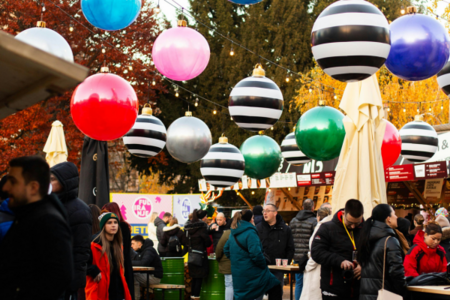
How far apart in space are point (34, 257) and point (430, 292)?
4297 millimetres

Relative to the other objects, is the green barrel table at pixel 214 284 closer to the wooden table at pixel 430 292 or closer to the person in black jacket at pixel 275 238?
the person in black jacket at pixel 275 238

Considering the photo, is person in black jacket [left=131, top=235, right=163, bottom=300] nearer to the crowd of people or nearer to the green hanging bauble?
the crowd of people

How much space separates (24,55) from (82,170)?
633cm

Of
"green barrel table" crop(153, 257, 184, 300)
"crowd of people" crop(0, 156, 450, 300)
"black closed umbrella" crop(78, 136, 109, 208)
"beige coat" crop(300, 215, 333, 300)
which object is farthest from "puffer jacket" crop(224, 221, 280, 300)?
"green barrel table" crop(153, 257, 184, 300)

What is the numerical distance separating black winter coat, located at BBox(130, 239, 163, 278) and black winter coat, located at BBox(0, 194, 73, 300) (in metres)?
6.78

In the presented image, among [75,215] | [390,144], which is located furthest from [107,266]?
[390,144]

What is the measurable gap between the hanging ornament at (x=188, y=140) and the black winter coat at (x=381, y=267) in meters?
3.72

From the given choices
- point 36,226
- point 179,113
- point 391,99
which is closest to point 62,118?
point 179,113

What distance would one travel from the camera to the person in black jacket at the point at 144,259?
364 inches

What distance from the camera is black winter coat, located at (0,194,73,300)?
8.11ft

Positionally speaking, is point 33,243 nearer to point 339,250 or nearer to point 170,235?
point 339,250

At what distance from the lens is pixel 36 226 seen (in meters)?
2.54

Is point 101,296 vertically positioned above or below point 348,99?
below

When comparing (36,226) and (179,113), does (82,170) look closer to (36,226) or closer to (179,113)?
(36,226)
